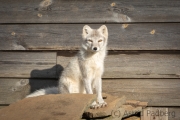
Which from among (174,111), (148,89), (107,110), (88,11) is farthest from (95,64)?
(174,111)

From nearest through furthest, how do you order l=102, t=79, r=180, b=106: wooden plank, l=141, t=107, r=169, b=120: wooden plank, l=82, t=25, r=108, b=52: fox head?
l=82, t=25, r=108, b=52: fox head < l=141, t=107, r=169, b=120: wooden plank < l=102, t=79, r=180, b=106: wooden plank

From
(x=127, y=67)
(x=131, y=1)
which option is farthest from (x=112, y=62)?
(x=131, y=1)

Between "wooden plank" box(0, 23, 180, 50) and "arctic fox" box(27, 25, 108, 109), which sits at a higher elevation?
"wooden plank" box(0, 23, 180, 50)

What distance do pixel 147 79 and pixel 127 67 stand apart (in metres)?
0.43

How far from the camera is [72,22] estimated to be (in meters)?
6.25

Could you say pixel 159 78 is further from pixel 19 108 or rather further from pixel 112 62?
pixel 19 108

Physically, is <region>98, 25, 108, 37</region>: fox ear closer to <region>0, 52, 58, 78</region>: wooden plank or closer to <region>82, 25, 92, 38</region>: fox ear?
<region>82, 25, 92, 38</region>: fox ear

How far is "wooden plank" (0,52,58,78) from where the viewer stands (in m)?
6.37

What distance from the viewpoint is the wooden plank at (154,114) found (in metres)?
5.90

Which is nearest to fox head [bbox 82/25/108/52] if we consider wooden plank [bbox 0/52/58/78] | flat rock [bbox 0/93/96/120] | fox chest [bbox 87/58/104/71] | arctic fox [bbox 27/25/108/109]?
arctic fox [bbox 27/25/108/109]

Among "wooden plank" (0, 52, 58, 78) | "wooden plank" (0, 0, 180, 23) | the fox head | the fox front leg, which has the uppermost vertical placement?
"wooden plank" (0, 0, 180, 23)

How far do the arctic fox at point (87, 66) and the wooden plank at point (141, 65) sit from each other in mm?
465

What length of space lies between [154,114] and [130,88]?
67 cm

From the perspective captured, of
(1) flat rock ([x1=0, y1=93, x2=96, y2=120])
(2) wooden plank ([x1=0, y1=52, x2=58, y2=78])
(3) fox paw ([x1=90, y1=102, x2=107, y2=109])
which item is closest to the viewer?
(1) flat rock ([x1=0, y1=93, x2=96, y2=120])
